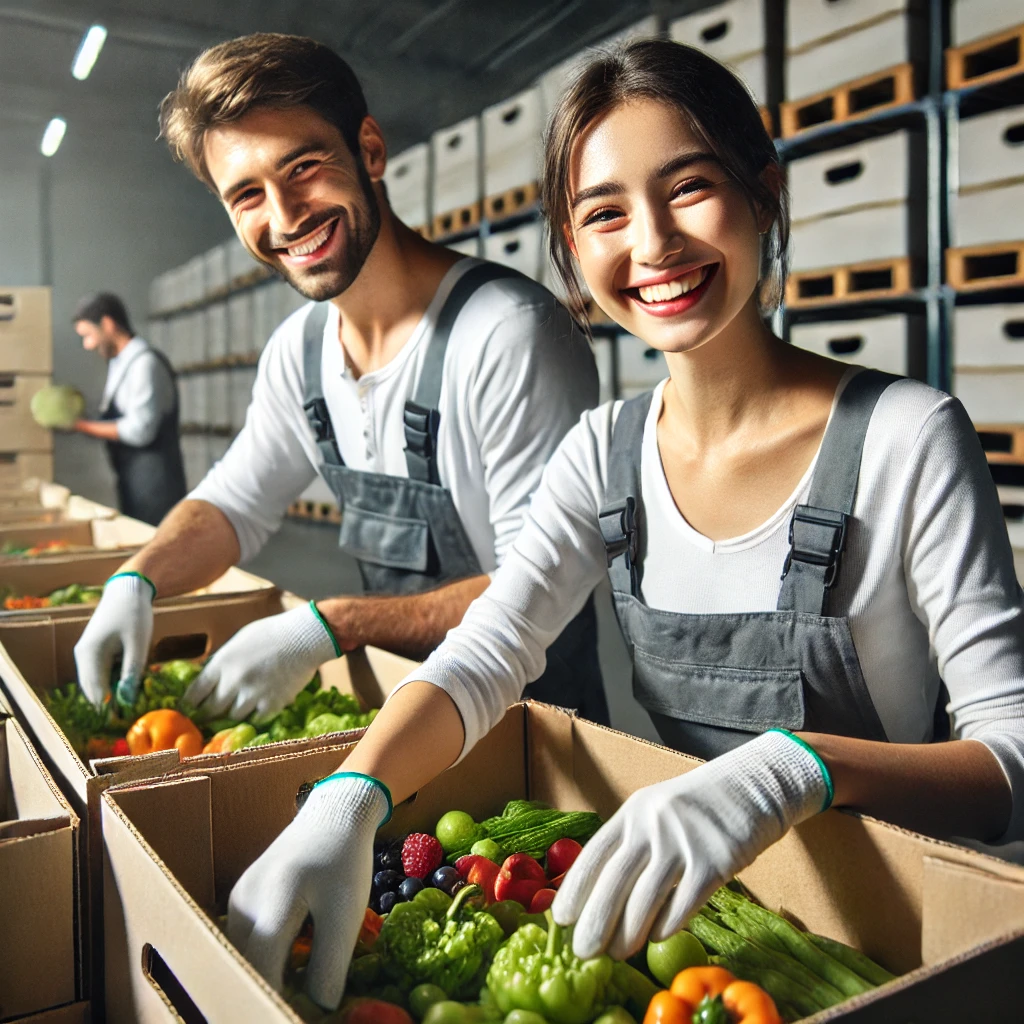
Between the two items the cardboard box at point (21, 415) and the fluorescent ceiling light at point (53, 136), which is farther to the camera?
the cardboard box at point (21, 415)

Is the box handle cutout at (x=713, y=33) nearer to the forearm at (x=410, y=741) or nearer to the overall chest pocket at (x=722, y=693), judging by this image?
the overall chest pocket at (x=722, y=693)

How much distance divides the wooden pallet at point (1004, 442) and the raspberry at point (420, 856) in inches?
Answer: 87.0

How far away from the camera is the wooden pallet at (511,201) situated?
12.2 ft

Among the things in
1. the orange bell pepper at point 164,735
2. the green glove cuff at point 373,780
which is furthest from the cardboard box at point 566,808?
the orange bell pepper at point 164,735

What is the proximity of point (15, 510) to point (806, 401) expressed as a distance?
11.1 feet

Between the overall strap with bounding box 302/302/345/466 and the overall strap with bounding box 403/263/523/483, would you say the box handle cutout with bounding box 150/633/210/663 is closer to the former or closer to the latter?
the overall strap with bounding box 302/302/345/466

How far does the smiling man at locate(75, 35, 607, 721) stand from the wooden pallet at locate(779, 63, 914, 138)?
1.73m

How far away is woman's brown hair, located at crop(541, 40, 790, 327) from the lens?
1195 millimetres

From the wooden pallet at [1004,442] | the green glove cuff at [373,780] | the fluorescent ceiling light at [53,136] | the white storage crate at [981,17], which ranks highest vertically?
the fluorescent ceiling light at [53,136]

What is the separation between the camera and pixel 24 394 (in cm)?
464

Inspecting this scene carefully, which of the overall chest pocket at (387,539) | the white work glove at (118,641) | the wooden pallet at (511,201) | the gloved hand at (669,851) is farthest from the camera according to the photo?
the wooden pallet at (511,201)

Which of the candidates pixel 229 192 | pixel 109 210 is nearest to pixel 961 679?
pixel 229 192

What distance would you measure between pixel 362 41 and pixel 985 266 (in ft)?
8.52

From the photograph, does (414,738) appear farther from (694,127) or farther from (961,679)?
(694,127)
